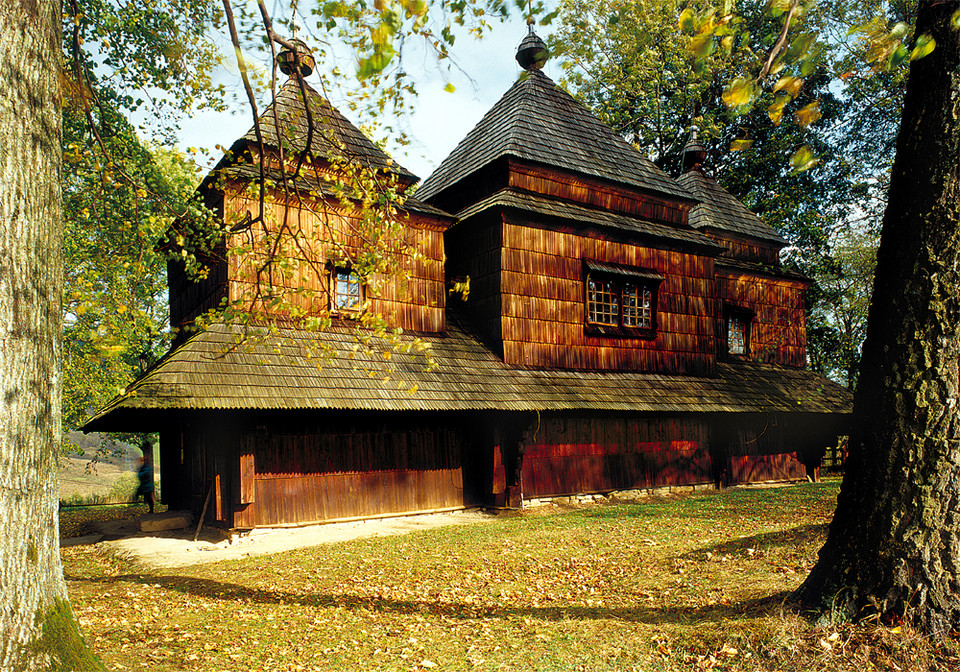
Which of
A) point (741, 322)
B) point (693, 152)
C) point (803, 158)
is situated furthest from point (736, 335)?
point (803, 158)

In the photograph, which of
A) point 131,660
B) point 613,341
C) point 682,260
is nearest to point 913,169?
point 131,660

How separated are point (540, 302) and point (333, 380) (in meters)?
5.51

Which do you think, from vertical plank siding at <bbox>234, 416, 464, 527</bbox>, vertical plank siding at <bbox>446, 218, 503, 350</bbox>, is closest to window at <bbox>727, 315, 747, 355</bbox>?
vertical plank siding at <bbox>446, 218, 503, 350</bbox>

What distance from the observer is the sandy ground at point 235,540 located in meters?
10.5

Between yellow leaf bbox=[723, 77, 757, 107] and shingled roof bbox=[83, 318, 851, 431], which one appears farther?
shingled roof bbox=[83, 318, 851, 431]

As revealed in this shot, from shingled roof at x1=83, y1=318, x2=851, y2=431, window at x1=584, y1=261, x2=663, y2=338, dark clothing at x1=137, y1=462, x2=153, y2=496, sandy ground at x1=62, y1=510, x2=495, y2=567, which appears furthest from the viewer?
dark clothing at x1=137, y1=462, x2=153, y2=496

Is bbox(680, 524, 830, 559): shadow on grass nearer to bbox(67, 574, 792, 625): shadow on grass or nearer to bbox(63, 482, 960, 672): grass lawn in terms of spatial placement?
bbox(63, 482, 960, 672): grass lawn

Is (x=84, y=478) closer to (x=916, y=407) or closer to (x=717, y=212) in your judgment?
(x=717, y=212)

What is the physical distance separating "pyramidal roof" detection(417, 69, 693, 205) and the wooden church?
0.08 meters

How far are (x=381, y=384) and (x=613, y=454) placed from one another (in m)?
6.64

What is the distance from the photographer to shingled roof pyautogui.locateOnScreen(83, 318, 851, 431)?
10719 mm

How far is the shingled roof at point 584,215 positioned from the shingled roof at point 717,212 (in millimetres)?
4425

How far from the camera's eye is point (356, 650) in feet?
18.9

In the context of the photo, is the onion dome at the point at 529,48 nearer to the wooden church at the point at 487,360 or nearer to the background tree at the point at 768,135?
the wooden church at the point at 487,360
